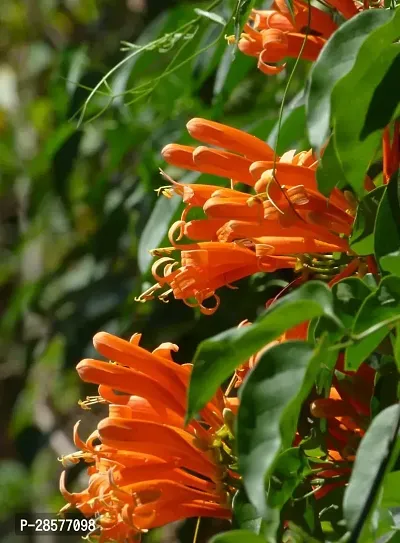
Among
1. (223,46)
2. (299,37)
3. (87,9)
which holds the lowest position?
(87,9)

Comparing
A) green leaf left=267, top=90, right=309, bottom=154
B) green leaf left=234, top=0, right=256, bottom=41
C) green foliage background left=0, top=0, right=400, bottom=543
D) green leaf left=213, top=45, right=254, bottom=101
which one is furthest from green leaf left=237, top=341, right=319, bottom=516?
green leaf left=213, top=45, right=254, bottom=101

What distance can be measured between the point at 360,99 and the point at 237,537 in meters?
0.27

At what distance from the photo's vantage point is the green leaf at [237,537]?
54 cm

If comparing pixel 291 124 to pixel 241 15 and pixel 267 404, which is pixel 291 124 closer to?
pixel 241 15

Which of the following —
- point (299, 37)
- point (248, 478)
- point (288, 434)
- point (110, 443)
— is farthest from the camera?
point (299, 37)

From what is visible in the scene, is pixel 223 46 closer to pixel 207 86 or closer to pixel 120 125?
pixel 207 86

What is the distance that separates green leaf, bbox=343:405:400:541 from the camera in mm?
524

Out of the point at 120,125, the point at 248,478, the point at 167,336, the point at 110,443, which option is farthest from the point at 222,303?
the point at 248,478

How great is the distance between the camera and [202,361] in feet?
1.79

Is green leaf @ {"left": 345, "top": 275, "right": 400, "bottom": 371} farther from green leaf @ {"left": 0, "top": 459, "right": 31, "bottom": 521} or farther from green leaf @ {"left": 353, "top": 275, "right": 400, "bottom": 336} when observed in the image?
green leaf @ {"left": 0, "top": 459, "right": 31, "bottom": 521}

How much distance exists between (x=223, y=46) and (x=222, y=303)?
33 cm

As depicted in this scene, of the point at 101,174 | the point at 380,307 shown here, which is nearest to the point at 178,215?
the point at 380,307

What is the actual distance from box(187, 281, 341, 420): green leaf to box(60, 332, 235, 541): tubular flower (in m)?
0.19

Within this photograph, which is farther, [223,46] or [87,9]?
[87,9]
